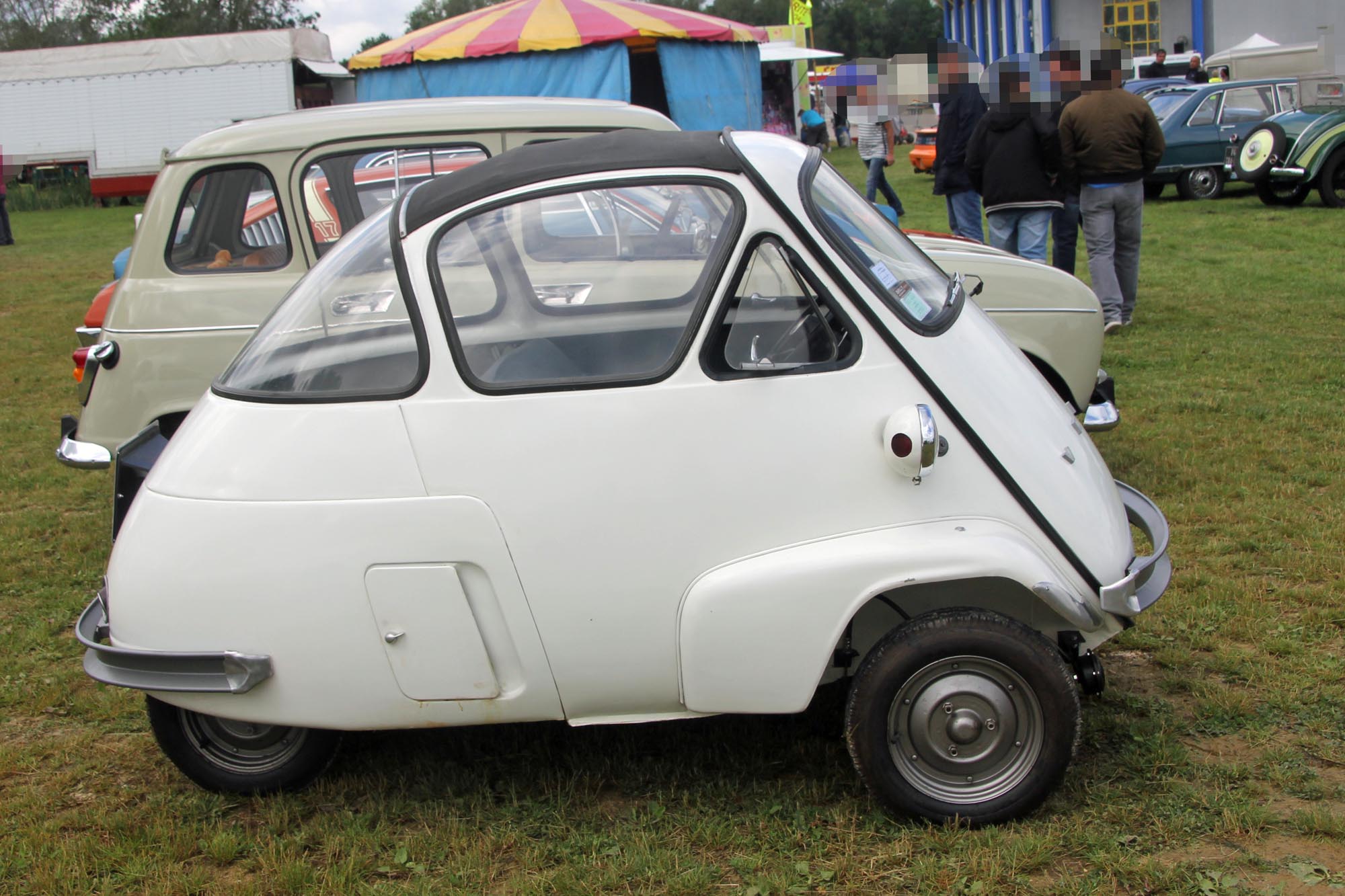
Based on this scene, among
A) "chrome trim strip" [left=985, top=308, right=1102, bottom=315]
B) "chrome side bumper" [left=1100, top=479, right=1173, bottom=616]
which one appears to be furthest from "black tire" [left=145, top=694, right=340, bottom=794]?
"chrome trim strip" [left=985, top=308, right=1102, bottom=315]

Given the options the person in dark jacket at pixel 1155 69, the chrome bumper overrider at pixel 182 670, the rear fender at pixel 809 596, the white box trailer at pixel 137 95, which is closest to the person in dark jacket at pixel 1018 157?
the rear fender at pixel 809 596

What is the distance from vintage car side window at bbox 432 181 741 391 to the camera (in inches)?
124

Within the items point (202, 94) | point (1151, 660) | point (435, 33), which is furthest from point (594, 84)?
point (202, 94)

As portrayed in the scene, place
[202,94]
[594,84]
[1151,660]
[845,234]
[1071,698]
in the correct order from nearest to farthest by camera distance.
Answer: [1071,698], [845,234], [1151,660], [594,84], [202,94]

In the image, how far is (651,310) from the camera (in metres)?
3.23

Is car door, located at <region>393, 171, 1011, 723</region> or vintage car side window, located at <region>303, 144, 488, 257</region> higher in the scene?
vintage car side window, located at <region>303, 144, 488, 257</region>

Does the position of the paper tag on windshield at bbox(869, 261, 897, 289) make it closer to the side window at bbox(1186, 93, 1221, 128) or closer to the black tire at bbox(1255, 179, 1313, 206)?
the black tire at bbox(1255, 179, 1313, 206)

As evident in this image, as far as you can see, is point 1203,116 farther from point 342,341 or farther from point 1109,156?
point 342,341

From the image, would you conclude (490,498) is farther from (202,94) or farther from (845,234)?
(202,94)

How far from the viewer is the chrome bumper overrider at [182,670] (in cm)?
314

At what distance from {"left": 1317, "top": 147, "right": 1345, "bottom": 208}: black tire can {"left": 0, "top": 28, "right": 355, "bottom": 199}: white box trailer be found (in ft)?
74.7

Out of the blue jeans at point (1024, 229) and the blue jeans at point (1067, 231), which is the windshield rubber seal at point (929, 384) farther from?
the blue jeans at point (1067, 231)

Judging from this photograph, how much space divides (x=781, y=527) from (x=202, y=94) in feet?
98.5

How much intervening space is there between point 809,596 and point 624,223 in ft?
3.66
